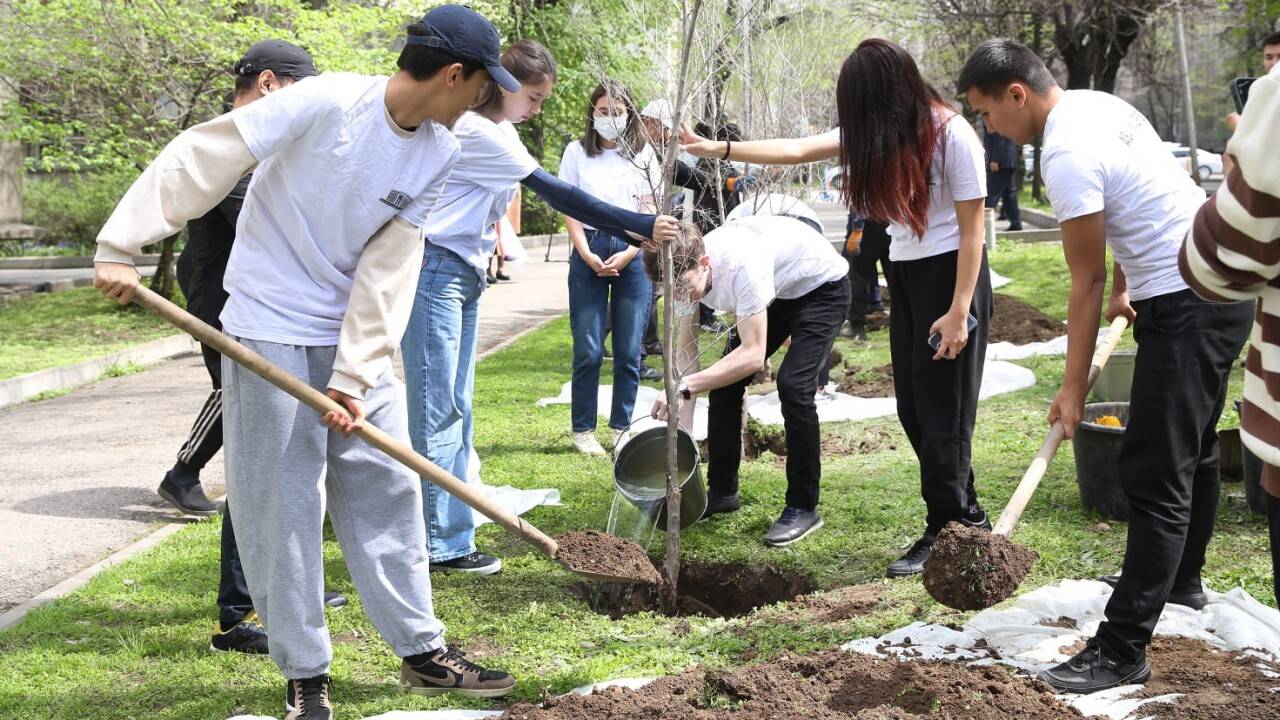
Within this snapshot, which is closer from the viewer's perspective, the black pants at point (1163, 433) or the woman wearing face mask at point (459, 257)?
the black pants at point (1163, 433)

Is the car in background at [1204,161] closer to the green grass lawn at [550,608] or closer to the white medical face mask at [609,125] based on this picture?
the white medical face mask at [609,125]

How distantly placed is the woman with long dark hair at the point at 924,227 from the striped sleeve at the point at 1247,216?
1.80 m

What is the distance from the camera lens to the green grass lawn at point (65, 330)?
10.4m

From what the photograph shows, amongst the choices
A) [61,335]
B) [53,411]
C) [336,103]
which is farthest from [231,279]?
[61,335]

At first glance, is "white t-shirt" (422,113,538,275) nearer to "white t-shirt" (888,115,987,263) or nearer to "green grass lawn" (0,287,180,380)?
"white t-shirt" (888,115,987,263)

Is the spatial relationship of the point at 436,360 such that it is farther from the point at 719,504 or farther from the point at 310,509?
the point at 719,504

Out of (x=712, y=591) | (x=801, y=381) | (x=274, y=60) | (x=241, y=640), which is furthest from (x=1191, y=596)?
(x=274, y=60)

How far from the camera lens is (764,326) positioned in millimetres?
4621

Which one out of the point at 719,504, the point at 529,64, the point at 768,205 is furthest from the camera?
the point at 768,205

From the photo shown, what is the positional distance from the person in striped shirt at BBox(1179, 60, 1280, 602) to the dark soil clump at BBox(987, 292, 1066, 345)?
24.3 ft

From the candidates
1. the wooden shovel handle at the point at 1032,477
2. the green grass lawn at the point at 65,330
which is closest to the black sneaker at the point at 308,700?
the wooden shovel handle at the point at 1032,477

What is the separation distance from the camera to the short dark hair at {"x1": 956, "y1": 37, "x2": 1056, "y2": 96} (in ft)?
11.3

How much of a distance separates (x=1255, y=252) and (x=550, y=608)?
2.76 metres

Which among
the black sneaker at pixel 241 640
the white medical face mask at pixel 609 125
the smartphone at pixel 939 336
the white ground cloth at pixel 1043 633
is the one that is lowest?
the black sneaker at pixel 241 640
